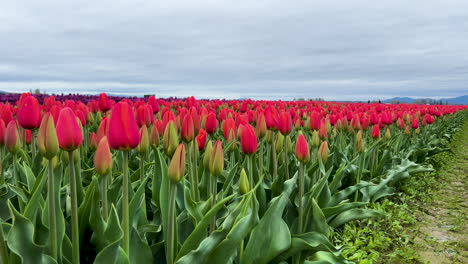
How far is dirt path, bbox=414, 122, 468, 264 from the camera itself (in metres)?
3.88

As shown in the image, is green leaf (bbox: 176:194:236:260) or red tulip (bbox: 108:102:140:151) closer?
red tulip (bbox: 108:102:140:151)

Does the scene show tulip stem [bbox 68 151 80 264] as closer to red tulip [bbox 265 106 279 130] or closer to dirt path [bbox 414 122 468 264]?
red tulip [bbox 265 106 279 130]

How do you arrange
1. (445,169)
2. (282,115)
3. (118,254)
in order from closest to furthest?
(118,254)
(282,115)
(445,169)

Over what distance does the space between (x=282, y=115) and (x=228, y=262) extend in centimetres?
121

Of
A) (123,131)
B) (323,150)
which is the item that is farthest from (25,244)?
(323,150)

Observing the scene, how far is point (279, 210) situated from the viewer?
2.04 metres

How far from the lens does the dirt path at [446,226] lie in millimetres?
3877

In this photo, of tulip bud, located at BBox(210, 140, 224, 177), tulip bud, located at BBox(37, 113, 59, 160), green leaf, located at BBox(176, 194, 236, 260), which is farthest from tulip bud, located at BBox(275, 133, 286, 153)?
tulip bud, located at BBox(37, 113, 59, 160)

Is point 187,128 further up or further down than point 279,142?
further up

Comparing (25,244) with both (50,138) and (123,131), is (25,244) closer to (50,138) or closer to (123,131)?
(50,138)

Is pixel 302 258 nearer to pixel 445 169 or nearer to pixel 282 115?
pixel 282 115

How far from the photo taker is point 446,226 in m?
4.74

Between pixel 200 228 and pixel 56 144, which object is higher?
pixel 56 144

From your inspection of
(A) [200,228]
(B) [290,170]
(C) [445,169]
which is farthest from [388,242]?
(C) [445,169]
